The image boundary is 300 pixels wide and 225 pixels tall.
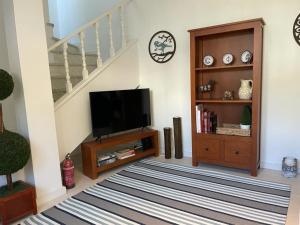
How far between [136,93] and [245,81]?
1414mm

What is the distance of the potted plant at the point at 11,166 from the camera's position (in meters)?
2.00

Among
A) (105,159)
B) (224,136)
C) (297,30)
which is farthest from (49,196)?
(297,30)

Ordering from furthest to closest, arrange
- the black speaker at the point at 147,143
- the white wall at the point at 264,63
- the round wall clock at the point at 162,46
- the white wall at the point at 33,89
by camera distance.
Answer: the black speaker at the point at 147,143
the round wall clock at the point at 162,46
the white wall at the point at 264,63
the white wall at the point at 33,89

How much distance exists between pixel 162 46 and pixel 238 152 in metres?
1.80

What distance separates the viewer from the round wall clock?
353 cm

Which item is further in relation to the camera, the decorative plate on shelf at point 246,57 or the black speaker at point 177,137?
the black speaker at point 177,137

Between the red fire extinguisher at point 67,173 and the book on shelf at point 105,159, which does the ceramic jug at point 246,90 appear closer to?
the book on shelf at point 105,159

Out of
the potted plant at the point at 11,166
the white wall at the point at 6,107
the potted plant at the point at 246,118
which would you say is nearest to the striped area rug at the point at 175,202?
the potted plant at the point at 11,166

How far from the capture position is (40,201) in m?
2.40

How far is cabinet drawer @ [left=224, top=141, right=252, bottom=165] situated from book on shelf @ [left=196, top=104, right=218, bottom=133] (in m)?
0.28

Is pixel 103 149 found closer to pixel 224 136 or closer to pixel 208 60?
pixel 224 136

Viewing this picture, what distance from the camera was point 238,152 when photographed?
2904mm

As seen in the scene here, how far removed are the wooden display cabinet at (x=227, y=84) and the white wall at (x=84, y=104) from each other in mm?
1024

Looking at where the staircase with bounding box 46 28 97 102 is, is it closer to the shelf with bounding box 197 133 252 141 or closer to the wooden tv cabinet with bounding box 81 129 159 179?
the wooden tv cabinet with bounding box 81 129 159 179
